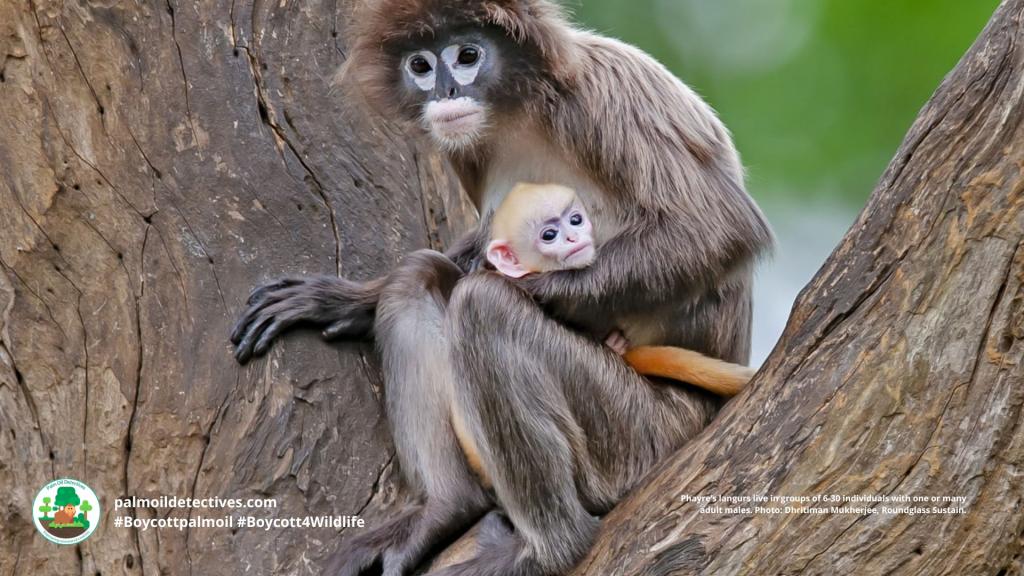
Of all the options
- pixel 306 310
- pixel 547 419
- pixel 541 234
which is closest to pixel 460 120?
pixel 541 234

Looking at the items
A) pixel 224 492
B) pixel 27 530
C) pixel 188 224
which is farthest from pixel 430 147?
pixel 27 530

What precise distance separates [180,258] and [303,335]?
60cm

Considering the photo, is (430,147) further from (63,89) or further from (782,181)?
(782,181)

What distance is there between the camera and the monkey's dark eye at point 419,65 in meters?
5.17

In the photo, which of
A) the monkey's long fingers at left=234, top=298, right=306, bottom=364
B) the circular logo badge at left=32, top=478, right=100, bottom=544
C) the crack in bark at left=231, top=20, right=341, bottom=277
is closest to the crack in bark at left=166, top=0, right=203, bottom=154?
the crack in bark at left=231, top=20, right=341, bottom=277

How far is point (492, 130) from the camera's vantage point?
16.9 feet

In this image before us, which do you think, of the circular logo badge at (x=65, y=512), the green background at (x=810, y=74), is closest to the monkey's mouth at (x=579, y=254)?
the circular logo badge at (x=65, y=512)

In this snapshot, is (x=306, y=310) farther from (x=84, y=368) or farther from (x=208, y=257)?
(x=84, y=368)

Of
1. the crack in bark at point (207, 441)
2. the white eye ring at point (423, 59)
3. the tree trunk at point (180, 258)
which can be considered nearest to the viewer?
the crack in bark at point (207, 441)

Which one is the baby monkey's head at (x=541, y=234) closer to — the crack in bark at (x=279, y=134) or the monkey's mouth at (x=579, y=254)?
the monkey's mouth at (x=579, y=254)

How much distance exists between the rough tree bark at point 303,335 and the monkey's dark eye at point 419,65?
637 mm

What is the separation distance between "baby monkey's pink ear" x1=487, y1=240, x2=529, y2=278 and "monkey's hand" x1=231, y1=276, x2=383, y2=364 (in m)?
0.53

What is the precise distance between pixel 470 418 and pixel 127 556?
138cm

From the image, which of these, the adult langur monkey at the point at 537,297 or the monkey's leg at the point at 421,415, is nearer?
the adult langur monkey at the point at 537,297
